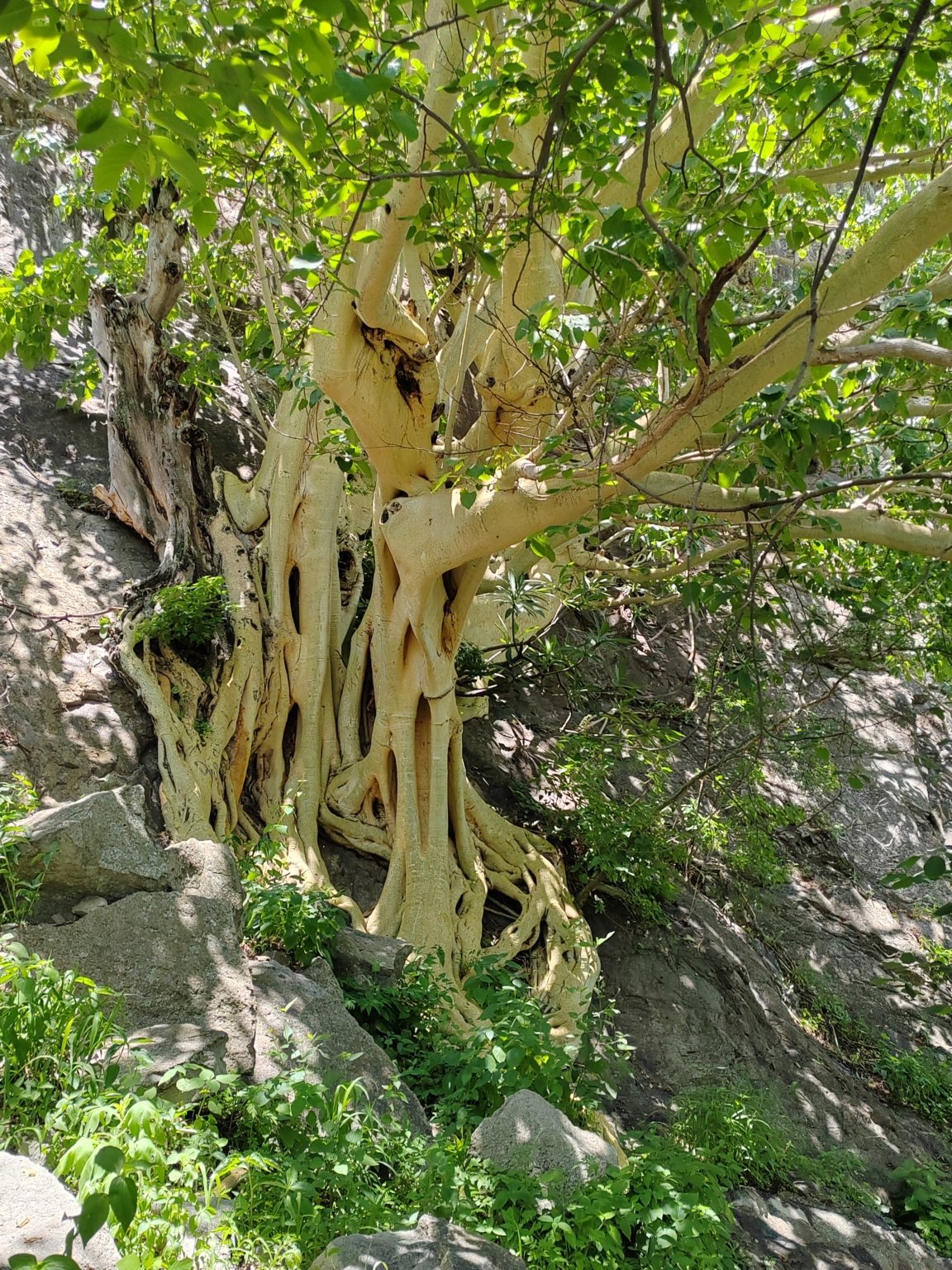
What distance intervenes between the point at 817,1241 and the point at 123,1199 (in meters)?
3.87

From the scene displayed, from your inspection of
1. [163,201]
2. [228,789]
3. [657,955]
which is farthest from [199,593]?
[657,955]

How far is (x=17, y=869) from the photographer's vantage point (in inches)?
132

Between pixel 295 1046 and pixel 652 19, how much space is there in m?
3.18

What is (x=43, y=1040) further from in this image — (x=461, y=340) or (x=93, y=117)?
(x=461, y=340)

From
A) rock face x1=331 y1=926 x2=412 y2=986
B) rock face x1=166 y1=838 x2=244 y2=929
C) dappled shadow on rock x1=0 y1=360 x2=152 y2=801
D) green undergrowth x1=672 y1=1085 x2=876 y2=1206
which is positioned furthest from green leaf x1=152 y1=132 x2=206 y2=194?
green undergrowth x1=672 y1=1085 x2=876 y2=1206

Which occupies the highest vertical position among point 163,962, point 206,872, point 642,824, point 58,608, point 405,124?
point 405,124

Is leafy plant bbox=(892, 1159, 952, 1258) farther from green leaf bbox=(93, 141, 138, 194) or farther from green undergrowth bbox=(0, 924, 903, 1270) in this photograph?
green leaf bbox=(93, 141, 138, 194)

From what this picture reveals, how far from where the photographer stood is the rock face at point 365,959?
15.1ft

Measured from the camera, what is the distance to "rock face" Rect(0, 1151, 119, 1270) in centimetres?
173

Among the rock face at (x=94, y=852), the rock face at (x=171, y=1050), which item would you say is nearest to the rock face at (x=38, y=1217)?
the rock face at (x=171, y=1050)

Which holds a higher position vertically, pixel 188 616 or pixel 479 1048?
pixel 188 616

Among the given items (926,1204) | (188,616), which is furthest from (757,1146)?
(188,616)

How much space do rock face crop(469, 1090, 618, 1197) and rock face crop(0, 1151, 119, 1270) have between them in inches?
61.9

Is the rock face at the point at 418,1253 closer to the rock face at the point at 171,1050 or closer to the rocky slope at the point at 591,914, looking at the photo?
the rock face at the point at 171,1050
